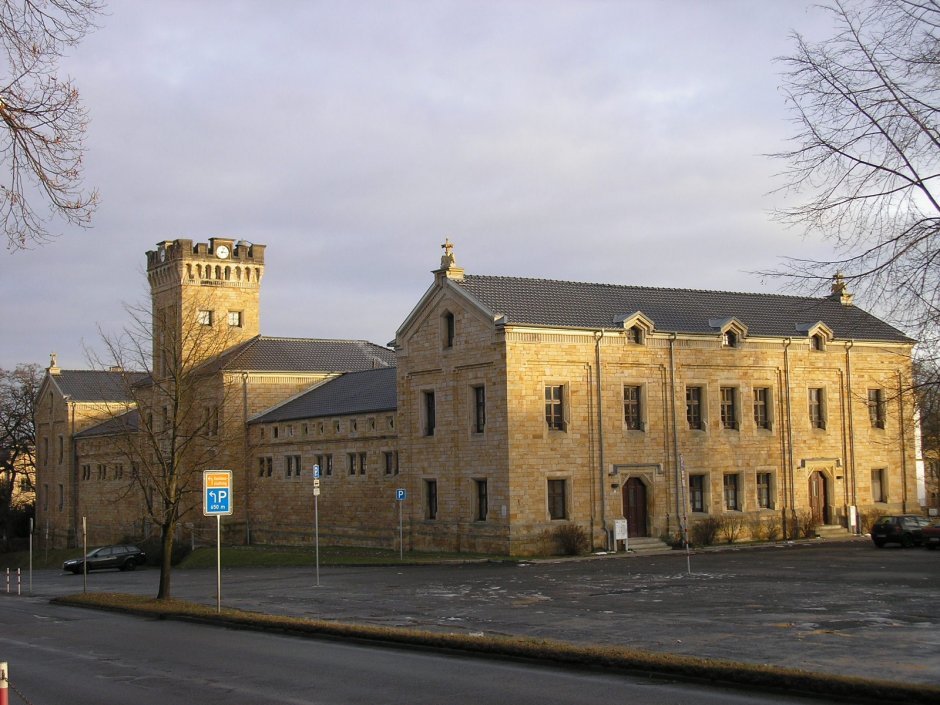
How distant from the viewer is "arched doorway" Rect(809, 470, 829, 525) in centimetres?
4803

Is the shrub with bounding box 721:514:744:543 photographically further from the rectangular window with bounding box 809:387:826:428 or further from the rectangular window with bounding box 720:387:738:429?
the rectangular window with bounding box 809:387:826:428

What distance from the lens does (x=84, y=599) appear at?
29.0 m

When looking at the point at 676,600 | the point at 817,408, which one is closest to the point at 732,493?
the point at 817,408

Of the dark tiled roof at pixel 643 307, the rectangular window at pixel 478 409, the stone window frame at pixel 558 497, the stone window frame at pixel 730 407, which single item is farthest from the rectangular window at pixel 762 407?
the rectangular window at pixel 478 409

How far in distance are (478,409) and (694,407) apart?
968 centimetres

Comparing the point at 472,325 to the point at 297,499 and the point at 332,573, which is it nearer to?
the point at 332,573

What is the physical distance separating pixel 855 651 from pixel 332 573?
23010 mm

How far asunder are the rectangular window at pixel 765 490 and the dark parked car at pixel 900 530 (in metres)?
5.32

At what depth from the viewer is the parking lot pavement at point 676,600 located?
16438 mm

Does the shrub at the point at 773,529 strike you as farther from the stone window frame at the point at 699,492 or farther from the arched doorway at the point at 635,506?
the arched doorway at the point at 635,506

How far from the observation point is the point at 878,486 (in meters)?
50.8

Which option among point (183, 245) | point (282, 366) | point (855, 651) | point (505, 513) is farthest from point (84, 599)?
point (183, 245)

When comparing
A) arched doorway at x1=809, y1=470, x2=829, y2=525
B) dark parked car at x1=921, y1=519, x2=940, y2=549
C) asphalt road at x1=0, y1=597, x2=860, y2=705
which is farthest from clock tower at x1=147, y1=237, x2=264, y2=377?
asphalt road at x1=0, y1=597, x2=860, y2=705

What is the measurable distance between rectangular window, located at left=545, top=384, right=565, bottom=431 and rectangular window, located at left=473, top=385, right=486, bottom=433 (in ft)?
8.33
